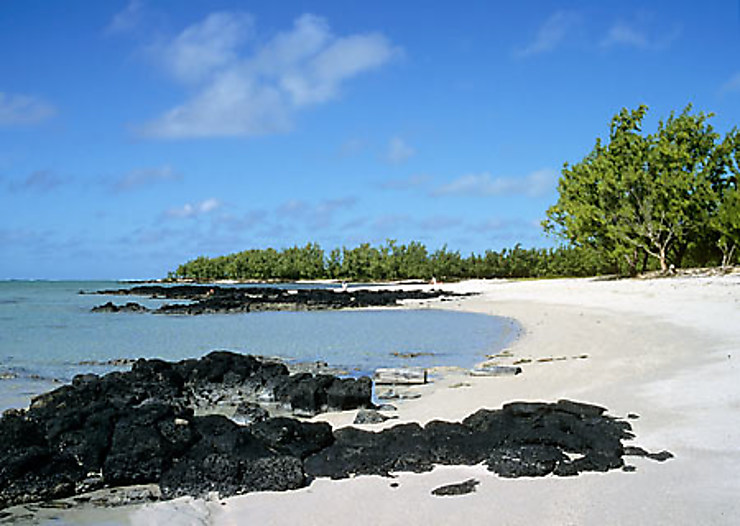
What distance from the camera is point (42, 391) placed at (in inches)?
420

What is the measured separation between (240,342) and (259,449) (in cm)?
1454

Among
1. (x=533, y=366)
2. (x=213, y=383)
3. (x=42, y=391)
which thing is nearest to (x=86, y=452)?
(x=213, y=383)

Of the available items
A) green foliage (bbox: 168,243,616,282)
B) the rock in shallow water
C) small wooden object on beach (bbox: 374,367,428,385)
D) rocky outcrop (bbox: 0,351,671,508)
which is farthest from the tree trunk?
the rock in shallow water

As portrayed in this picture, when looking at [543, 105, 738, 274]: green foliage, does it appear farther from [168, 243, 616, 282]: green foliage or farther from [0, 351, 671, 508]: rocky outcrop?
[0, 351, 671, 508]: rocky outcrop

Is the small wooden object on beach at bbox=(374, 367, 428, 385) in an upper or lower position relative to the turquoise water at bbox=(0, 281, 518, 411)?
upper

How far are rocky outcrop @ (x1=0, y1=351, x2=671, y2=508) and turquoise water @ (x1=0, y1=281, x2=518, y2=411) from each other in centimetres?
441

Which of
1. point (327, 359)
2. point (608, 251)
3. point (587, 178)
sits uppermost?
point (587, 178)

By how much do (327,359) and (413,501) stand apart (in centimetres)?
988

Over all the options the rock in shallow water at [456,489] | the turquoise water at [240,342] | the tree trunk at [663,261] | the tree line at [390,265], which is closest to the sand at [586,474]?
the rock in shallow water at [456,489]

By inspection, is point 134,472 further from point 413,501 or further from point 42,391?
point 42,391

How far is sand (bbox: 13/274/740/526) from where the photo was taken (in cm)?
426

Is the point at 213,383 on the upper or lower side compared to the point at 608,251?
lower

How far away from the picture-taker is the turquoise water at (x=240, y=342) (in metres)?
13.4

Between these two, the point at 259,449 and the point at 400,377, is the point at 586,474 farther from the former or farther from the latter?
the point at 400,377
